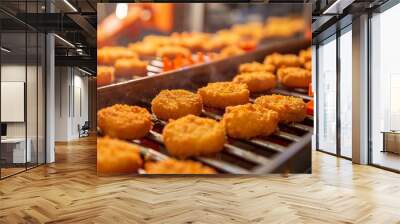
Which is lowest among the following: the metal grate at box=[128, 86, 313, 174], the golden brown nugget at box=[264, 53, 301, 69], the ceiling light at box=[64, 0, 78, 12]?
the metal grate at box=[128, 86, 313, 174]

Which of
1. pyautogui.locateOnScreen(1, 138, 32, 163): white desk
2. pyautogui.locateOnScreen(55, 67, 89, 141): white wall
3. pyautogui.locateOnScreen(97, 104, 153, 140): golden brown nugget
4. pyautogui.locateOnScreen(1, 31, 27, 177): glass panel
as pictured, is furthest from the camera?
pyautogui.locateOnScreen(55, 67, 89, 141): white wall

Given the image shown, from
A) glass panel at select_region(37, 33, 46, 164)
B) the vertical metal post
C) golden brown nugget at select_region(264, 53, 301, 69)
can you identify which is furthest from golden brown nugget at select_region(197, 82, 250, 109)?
the vertical metal post

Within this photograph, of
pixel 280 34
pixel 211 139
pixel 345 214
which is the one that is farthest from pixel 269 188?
pixel 280 34

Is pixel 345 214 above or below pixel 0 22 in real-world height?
below

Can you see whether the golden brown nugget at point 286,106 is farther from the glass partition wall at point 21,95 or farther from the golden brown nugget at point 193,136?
the glass partition wall at point 21,95

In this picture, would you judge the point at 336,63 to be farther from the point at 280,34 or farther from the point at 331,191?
the point at 331,191

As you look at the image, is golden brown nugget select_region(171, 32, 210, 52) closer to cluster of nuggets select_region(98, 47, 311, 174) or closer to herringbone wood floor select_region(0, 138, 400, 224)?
cluster of nuggets select_region(98, 47, 311, 174)
